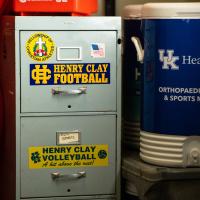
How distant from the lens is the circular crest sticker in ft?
7.70

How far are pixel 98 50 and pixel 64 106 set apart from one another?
280mm

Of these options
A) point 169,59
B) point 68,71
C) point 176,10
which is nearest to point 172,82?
point 169,59

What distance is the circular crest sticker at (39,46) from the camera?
2.35 m

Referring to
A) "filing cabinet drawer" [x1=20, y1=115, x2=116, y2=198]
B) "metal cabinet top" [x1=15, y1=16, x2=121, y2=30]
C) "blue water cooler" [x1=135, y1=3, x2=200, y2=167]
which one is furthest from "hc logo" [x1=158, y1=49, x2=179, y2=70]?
"filing cabinet drawer" [x1=20, y1=115, x2=116, y2=198]

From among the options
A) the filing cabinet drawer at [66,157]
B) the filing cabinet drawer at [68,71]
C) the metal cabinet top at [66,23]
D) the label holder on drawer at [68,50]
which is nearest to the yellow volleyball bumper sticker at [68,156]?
the filing cabinet drawer at [66,157]

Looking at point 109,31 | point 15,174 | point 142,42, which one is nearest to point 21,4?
point 109,31

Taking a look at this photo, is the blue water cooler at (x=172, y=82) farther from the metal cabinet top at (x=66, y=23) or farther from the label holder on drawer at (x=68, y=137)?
the label holder on drawer at (x=68, y=137)

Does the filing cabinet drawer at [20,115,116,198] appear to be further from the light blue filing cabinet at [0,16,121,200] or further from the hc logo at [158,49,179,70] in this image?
the hc logo at [158,49,179,70]

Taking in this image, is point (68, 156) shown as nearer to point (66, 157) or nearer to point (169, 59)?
point (66, 157)

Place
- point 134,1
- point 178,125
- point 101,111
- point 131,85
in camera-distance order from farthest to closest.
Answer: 1. point 134,1
2. point 131,85
3. point 101,111
4. point 178,125

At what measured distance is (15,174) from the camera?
7.93ft

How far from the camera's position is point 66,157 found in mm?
2441

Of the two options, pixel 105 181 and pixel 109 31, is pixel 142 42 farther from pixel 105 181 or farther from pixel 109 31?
pixel 105 181

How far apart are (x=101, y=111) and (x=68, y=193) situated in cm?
39
